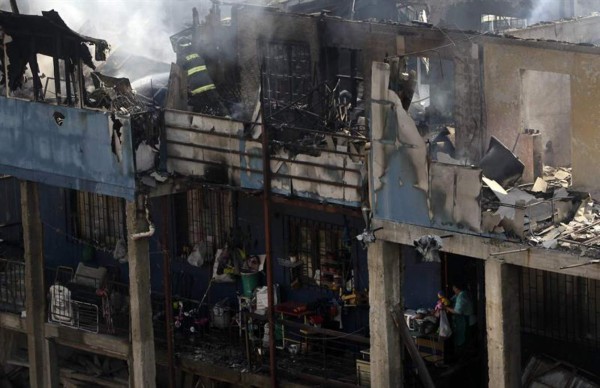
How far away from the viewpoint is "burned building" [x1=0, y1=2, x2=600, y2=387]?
18891 mm

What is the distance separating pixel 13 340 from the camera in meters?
27.8

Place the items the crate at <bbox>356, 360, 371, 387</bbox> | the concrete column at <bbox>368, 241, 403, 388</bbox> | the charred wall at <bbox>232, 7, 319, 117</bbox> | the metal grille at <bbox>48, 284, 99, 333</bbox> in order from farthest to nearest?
the metal grille at <bbox>48, 284, 99, 333</bbox> < the charred wall at <bbox>232, 7, 319, 117</bbox> < the crate at <bbox>356, 360, 371, 387</bbox> < the concrete column at <bbox>368, 241, 403, 388</bbox>

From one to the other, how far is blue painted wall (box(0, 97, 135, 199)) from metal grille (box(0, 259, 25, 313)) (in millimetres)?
2873

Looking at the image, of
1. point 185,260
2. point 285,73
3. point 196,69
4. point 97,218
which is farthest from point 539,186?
point 97,218

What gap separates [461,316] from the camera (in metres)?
21.2

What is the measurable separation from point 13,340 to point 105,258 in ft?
8.77

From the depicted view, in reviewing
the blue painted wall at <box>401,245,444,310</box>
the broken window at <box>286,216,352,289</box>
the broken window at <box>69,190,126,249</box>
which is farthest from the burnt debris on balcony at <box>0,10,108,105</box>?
the blue painted wall at <box>401,245,444,310</box>

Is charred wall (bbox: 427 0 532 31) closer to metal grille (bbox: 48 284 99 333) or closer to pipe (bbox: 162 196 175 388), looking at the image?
pipe (bbox: 162 196 175 388)

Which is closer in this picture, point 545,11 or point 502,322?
point 502,322

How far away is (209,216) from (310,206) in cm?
486

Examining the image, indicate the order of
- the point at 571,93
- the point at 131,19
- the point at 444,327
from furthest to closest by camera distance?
the point at 131,19 → the point at 444,327 → the point at 571,93

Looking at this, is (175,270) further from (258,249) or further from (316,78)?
(316,78)

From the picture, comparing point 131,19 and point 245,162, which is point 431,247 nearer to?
point 245,162

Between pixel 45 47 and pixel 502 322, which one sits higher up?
pixel 45 47
